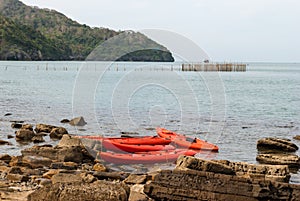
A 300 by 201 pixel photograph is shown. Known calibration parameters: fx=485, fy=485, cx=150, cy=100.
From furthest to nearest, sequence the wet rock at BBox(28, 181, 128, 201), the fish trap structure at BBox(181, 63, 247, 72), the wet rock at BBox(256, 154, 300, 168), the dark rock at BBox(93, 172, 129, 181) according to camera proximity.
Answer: the fish trap structure at BBox(181, 63, 247, 72) → the wet rock at BBox(256, 154, 300, 168) → the dark rock at BBox(93, 172, 129, 181) → the wet rock at BBox(28, 181, 128, 201)

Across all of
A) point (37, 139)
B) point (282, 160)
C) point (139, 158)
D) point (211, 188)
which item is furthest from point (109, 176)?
point (37, 139)

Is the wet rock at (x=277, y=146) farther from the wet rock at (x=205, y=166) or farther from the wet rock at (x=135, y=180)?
the wet rock at (x=205, y=166)

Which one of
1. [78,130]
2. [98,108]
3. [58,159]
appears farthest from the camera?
[98,108]

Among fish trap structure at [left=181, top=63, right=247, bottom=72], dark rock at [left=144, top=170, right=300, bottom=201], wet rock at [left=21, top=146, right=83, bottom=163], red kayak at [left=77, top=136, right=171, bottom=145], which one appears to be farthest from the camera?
fish trap structure at [left=181, top=63, right=247, bottom=72]

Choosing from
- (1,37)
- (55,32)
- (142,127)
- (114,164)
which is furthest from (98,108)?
(55,32)

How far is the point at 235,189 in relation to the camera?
8.48 metres

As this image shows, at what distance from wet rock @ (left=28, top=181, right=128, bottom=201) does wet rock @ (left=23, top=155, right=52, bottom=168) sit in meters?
5.09

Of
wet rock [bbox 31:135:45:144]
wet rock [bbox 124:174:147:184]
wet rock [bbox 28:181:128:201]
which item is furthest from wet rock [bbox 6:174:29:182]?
wet rock [bbox 31:135:45:144]

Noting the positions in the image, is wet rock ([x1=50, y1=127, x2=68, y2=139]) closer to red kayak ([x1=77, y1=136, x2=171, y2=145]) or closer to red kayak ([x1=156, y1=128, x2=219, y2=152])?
red kayak ([x1=77, y1=136, x2=171, y2=145])

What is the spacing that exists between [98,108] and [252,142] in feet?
47.6

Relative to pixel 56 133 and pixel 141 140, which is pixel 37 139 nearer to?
pixel 56 133

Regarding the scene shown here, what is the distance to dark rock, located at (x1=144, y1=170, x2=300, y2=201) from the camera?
8438 mm

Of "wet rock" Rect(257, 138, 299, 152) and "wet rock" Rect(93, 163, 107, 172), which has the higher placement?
"wet rock" Rect(93, 163, 107, 172)

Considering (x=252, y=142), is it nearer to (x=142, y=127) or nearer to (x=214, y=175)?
(x=142, y=127)
